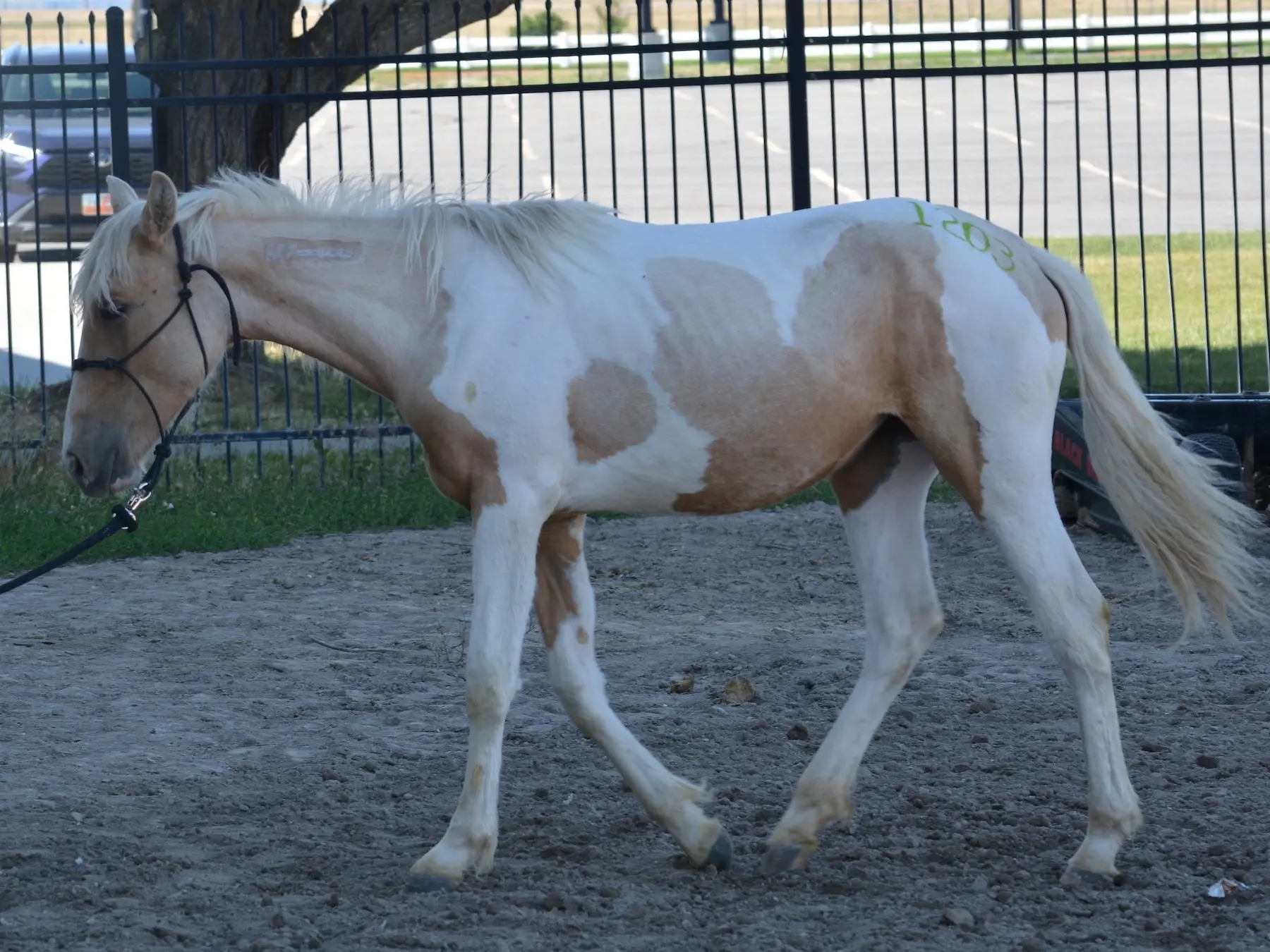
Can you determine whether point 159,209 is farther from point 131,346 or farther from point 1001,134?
point 1001,134

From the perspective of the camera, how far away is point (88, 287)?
12.4 feet

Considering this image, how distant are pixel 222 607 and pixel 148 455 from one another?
116 inches

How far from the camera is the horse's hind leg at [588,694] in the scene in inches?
155

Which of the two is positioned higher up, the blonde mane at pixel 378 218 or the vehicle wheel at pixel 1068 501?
the blonde mane at pixel 378 218

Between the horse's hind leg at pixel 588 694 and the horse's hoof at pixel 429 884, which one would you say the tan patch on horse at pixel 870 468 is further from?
the horse's hoof at pixel 429 884

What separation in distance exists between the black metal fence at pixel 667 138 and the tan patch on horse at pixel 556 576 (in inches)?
37.7

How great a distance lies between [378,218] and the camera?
398 centimetres

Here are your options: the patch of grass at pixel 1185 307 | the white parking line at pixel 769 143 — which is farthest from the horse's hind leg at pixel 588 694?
the white parking line at pixel 769 143

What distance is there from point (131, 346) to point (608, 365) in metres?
1.13

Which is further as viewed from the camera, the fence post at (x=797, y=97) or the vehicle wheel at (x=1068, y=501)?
the fence post at (x=797, y=97)

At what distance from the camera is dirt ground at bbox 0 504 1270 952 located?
3.63 m

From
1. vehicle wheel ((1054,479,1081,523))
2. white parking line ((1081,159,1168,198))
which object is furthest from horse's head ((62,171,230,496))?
white parking line ((1081,159,1168,198))

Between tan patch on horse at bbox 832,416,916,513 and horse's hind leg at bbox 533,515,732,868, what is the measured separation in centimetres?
72

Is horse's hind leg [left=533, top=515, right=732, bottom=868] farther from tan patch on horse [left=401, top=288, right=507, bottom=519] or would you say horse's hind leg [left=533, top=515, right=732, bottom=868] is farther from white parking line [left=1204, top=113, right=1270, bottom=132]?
white parking line [left=1204, top=113, right=1270, bottom=132]
